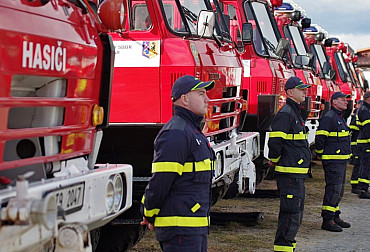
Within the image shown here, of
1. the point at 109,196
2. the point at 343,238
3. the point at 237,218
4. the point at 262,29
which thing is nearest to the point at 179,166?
the point at 109,196

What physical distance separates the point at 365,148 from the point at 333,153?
359 centimetres

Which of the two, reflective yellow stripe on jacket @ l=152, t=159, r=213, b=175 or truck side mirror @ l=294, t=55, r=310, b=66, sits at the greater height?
truck side mirror @ l=294, t=55, r=310, b=66

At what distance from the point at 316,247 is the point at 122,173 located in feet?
13.1

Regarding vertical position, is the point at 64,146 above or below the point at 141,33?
below

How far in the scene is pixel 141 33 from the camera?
19.9 feet

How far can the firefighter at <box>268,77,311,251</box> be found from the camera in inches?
267

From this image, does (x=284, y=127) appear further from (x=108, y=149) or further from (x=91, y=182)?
(x=91, y=182)

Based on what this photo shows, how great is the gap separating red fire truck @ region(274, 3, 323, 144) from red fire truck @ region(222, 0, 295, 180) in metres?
1.51

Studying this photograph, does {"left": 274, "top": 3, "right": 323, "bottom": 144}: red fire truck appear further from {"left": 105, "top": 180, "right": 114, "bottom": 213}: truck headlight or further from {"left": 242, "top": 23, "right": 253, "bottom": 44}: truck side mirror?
{"left": 105, "top": 180, "right": 114, "bottom": 213}: truck headlight

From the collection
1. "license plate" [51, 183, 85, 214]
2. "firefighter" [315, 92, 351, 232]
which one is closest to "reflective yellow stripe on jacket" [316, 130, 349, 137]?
"firefighter" [315, 92, 351, 232]

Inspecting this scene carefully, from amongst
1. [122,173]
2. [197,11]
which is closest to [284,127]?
[197,11]

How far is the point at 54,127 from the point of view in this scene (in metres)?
3.88

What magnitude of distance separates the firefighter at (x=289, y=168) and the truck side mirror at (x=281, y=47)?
3.47 metres

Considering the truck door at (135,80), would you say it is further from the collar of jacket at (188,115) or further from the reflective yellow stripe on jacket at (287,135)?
the collar of jacket at (188,115)
